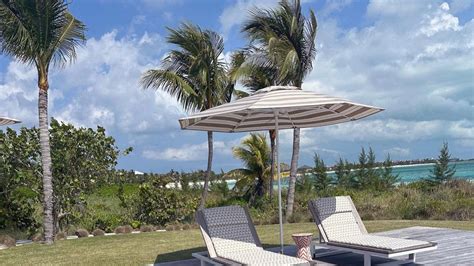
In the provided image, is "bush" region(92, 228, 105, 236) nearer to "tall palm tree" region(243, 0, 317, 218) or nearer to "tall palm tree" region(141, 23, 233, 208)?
"tall palm tree" region(141, 23, 233, 208)

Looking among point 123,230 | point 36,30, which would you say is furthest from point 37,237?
point 36,30

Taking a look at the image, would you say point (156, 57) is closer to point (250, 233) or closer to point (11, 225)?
point (11, 225)

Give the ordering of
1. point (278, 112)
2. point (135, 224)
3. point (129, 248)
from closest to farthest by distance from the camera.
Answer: point (278, 112)
point (129, 248)
point (135, 224)

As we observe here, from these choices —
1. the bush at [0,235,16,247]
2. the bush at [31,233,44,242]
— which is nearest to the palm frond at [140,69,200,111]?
the bush at [31,233,44,242]

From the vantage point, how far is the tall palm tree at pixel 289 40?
13.5 m

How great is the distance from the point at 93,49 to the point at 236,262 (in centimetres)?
Result: 701

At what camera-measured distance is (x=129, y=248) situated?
8.53 m

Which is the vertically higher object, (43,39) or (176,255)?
(43,39)

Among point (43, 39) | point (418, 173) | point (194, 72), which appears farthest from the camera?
point (418, 173)

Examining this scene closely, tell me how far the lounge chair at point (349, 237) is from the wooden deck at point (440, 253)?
11.2 inches

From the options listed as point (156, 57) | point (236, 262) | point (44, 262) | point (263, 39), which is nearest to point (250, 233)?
point (236, 262)

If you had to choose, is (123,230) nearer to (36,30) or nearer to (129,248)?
(129,248)

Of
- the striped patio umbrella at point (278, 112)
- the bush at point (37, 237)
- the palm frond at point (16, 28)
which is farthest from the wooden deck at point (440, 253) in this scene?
the palm frond at point (16, 28)

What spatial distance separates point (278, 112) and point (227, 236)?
178 centimetres
